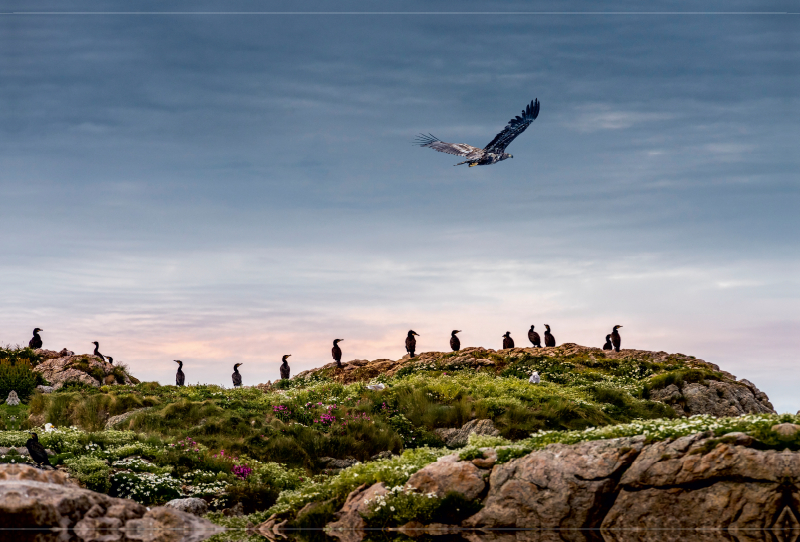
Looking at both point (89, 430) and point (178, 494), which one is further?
point (89, 430)

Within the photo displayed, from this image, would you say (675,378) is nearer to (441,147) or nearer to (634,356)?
(634,356)

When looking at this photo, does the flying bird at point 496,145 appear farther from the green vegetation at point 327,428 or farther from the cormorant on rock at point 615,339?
the cormorant on rock at point 615,339

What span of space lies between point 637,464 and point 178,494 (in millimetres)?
12002

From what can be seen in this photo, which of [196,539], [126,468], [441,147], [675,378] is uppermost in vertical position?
[441,147]

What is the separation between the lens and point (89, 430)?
2767cm

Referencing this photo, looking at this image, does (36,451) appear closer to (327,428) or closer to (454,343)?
(327,428)

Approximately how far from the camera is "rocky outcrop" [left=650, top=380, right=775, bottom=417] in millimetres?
34531

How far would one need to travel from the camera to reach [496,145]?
109ft

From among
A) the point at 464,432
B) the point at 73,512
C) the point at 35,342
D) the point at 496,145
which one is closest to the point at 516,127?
the point at 496,145

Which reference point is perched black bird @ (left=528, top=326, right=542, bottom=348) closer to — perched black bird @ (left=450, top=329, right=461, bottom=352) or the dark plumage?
perched black bird @ (left=450, top=329, right=461, bottom=352)

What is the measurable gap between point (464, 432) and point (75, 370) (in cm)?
2346

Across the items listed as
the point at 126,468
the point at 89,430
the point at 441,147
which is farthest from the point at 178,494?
the point at 441,147

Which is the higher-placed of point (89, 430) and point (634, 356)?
point (634, 356)

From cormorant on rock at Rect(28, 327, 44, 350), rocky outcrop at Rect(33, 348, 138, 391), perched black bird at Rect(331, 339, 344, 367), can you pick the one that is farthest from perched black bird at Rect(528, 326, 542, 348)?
cormorant on rock at Rect(28, 327, 44, 350)
